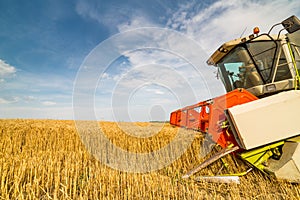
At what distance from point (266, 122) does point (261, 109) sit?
181 mm

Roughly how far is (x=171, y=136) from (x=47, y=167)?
9.44ft

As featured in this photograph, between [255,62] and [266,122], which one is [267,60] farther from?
[266,122]

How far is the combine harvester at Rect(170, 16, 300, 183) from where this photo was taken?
2572 mm

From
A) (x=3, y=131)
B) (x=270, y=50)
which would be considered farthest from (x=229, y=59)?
(x=3, y=131)

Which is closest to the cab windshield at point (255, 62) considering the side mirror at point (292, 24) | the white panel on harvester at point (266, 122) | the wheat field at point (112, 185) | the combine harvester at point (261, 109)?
the combine harvester at point (261, 109)

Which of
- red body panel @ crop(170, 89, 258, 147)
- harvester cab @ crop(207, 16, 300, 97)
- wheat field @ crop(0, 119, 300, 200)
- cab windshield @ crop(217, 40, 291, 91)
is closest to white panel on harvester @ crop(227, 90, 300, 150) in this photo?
red body panel @ crop(170, 89, 258, 147)

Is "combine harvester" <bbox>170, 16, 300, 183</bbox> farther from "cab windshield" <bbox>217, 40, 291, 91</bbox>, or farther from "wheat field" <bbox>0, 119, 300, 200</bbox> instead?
"wheat field" <bbox>0, 119, 300, 200</bbox>

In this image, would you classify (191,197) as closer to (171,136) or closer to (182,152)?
(182,152)

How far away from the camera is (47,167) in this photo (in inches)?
108

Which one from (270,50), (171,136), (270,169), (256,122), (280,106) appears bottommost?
(270,169)

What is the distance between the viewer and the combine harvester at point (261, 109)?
2.57 m

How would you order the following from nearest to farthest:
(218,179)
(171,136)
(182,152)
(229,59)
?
(218,179) → (182,152) → (229,59) → (171,136)

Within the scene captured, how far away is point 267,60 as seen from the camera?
3.76 meters

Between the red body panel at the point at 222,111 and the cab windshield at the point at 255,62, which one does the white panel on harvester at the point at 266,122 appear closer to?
the red body panel at the point at 222,111
